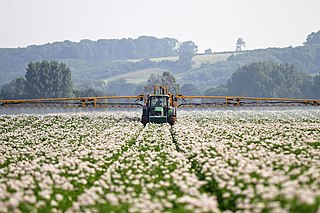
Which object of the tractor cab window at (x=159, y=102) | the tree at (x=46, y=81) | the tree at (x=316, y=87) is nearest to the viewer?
the tractor cab window at (x=159, y=102)

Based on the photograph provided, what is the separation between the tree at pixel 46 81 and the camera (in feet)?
404

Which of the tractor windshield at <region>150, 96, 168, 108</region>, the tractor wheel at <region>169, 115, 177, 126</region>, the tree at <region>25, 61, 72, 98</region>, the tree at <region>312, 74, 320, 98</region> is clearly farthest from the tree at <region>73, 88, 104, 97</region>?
the tractor wheel at <region>169, 115, 177, 126</region>

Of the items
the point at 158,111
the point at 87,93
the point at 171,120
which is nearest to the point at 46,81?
the point at 87,93

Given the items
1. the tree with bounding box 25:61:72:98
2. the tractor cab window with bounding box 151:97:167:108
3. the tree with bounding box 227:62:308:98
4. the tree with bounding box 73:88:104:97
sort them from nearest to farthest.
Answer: the tractor cab window with bounding box 151:97:167:108, the tree with bounding box 25:61:72:98, the tree with bounding box 73:88:104:97, the tree with bounding box 227:62:308:98

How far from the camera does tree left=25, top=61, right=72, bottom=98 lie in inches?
4847

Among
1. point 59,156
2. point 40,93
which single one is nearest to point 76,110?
point 59,156

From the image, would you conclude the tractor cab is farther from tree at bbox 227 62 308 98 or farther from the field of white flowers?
tree at bbox 227 62 308 98

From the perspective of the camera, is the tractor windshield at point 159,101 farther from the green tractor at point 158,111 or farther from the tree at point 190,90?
the tree at point 190,90

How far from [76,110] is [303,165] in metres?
39.9

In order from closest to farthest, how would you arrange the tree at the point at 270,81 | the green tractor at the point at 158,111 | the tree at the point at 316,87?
the green tractor at the point at 158,111 → the tree at the point at 316,87 → the tree at the point at 270,81

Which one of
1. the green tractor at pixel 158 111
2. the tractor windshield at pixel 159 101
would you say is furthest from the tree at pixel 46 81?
the green tractor at pixel 158 111

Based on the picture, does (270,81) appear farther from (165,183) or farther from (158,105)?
(165,183)

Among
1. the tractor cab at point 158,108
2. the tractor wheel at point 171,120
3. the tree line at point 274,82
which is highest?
the tree line at point 274,82

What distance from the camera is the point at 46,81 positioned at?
12400 cm
